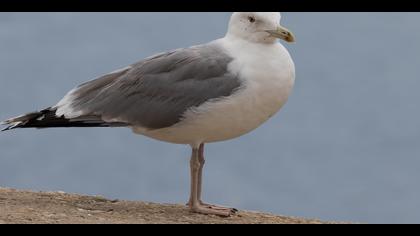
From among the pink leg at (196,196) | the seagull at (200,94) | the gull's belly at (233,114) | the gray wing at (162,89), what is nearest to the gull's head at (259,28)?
the seagull at (200,94)

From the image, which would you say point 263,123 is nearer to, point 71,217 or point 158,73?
point 158,73

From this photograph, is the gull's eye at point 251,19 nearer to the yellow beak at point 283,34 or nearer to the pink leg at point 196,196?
the yellow beak at point 283,34

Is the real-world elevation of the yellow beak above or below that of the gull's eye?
below

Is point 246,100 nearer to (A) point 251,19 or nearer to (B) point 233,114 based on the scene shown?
(B) point 233,114

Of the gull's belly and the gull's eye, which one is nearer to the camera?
the gull's belly

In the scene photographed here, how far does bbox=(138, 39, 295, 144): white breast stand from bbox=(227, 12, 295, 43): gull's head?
0.28 feet

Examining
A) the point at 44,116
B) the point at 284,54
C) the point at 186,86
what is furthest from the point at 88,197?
the point at 284,54

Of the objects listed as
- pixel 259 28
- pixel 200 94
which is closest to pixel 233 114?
pixel 200 94

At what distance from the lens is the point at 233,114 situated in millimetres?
8891

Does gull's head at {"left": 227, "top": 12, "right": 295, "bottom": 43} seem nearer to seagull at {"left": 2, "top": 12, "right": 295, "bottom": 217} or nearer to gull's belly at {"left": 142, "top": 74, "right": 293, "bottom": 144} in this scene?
seagull at {"left": 2, "top": 12, "right": 295, "bottom": 217}

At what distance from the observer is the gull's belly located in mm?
8852

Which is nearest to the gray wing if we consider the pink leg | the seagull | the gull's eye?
the seagull

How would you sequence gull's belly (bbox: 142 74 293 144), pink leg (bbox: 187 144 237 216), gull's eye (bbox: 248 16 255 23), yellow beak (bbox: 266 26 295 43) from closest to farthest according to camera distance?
gull's belly (bbox: 142 74 293 144)
yellow beak (bbox: 266 26 295 43)
gull's eye (bbox: 248 16 255 23)
pink leg (bbox: 187 144 237 216)

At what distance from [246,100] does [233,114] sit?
0.18 m
